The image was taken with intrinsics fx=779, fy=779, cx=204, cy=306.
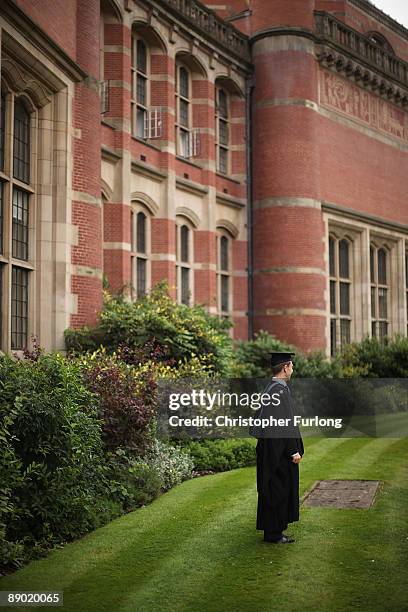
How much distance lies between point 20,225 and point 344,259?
14.6m

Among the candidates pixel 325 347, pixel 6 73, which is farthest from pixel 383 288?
pixel 6 73

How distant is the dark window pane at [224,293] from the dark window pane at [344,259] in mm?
4589

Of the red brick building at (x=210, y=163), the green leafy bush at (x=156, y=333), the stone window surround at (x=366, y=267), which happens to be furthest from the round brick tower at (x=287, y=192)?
the green leafy bush at (x=156, y=333)

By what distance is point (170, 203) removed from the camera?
19172mm

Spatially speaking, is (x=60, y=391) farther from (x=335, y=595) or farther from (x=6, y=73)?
(x=6, y=73)

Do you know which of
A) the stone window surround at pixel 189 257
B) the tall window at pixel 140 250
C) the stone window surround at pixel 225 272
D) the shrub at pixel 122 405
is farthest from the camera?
the stone window surround at pixel 225 272

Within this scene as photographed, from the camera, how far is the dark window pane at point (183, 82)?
20703 millimetres

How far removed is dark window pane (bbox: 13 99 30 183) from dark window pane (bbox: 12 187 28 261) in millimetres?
290

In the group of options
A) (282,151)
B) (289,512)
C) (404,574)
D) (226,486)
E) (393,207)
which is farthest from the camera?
(393,207)

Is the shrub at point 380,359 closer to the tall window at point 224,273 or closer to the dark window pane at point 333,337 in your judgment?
the dark window pane at point 333,337

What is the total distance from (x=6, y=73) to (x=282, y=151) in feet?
37.8

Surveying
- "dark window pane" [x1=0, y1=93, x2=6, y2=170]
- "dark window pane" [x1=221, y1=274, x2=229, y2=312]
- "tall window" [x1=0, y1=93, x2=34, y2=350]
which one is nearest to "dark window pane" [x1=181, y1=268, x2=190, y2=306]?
"dark window pane" [x1=221, y1=274, x2=229, y2=312]

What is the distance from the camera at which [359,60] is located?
2408cm

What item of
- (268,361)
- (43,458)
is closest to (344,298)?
(268,361)
